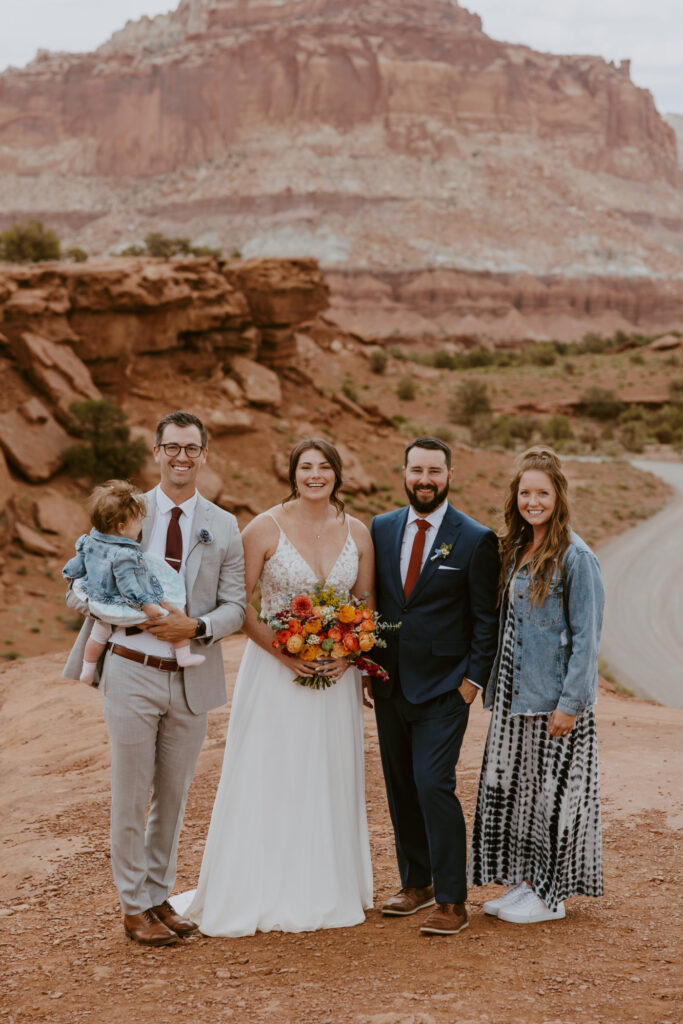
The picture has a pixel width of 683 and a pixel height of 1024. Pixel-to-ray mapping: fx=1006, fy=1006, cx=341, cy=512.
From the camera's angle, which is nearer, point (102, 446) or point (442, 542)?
point (442, 542)

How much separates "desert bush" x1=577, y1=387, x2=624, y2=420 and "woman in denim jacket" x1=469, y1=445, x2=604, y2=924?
4099 centimetres

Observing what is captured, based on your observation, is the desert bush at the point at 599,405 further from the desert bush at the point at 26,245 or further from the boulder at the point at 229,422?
the desert bush at the point at 26,245

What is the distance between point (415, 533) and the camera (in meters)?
5.08

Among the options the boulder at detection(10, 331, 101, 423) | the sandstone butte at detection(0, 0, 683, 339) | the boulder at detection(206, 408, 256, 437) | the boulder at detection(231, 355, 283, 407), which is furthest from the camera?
the sandstone butte at detection(0, 0, 683, 339)

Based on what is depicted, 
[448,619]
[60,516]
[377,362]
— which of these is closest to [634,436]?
[377,362]

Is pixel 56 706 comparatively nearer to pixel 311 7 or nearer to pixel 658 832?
pixel 658 832

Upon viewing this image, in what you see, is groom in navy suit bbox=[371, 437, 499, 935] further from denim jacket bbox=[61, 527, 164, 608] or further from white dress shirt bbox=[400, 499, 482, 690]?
denim jacket bbox=[61, 527, 164, 608]

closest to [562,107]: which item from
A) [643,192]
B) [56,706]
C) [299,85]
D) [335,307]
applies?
[643,192]

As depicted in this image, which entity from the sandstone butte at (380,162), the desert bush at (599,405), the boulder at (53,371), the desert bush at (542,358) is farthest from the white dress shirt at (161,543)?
the sandstone butte at (380,162)

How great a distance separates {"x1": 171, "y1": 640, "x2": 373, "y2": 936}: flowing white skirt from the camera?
16.2ft

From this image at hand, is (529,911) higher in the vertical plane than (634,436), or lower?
lower

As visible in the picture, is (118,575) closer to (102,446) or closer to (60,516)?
(60,516)

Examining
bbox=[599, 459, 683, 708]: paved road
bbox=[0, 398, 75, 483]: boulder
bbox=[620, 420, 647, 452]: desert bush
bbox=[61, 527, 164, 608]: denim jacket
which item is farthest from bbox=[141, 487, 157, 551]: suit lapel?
bbox=[620, 420, 647, 452]: desert bush

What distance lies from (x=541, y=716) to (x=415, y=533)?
1.09 meters
